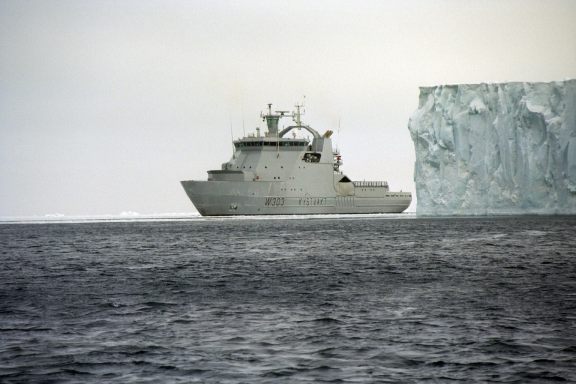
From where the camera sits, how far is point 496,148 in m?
78.8

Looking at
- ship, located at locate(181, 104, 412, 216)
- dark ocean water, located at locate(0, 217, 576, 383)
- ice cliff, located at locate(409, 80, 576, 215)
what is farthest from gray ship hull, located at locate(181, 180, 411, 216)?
dark ocean water, located at locate(0, 217, 576, 383)

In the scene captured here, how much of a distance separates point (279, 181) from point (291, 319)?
236ft

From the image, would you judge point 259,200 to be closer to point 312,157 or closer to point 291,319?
point 312,157

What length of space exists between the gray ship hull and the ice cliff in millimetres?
15687

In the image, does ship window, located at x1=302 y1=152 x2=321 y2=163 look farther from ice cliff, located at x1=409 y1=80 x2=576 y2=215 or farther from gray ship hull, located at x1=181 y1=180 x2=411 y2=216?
ice cliff, located at x1=409 y1=80 x2=576 y2=215

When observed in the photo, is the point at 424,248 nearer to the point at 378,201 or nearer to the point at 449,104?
the point at 449,104

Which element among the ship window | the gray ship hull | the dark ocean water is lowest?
the dark ocean water

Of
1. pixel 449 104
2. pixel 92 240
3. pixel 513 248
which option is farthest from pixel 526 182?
pixel 92 240

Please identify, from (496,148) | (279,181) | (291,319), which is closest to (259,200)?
(279,181)

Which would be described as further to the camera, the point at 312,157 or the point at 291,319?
the point at 312,157

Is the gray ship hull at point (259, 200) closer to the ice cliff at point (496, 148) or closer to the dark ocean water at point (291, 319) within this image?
the ice cliff at point (496, 148)

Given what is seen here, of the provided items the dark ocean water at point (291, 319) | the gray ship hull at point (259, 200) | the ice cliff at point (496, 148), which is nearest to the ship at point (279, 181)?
the gray ship hull at point (259, 200)

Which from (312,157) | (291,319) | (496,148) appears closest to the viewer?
(291,319)

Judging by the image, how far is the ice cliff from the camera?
244 feet
